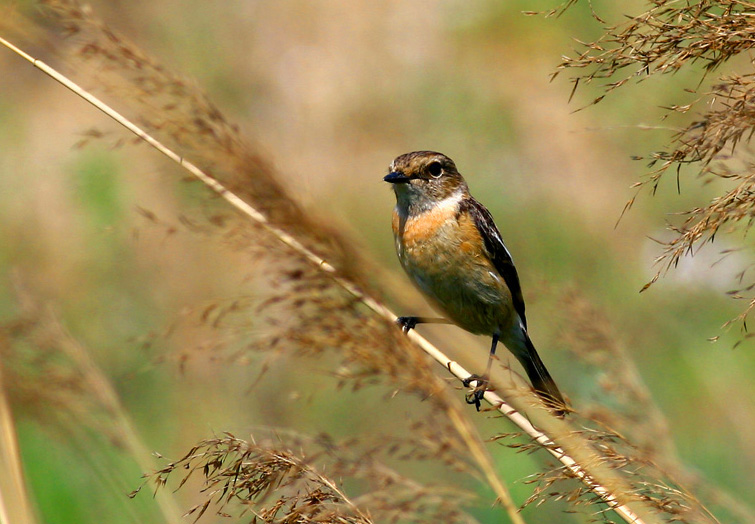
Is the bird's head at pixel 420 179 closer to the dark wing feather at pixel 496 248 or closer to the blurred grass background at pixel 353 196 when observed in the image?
the dark wing feather at pixel 496 248

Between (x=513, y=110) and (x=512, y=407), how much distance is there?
7665mm

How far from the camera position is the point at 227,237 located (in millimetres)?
2814

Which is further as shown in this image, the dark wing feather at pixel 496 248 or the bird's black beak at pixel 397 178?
the dark wing feather at pixel 496 248

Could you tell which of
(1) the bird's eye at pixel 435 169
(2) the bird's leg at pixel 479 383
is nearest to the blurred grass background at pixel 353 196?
(2) the bird's leg at pixel 479 383

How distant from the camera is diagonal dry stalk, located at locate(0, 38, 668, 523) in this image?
7.33 ft

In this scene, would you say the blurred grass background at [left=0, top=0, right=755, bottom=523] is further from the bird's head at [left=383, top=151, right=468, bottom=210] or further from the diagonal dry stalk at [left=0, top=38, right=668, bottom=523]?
the diagonal dry stalk at [left=0, top=38, right=668, bottom=523]

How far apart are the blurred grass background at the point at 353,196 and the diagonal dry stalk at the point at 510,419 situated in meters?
1.06

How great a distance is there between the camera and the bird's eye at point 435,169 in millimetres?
4578

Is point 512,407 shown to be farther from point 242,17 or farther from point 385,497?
point 242,17

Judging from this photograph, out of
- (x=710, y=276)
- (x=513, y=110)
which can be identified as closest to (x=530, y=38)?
(x=513, y=110)

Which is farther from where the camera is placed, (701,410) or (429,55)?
(429,55)

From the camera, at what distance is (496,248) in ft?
15.5

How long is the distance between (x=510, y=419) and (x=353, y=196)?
6.58 metres

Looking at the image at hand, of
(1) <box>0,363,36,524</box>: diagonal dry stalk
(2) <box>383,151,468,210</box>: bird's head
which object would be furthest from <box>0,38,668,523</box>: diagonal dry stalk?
(2) <box>383,151,468,210</box>: bird's head
